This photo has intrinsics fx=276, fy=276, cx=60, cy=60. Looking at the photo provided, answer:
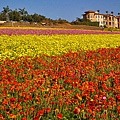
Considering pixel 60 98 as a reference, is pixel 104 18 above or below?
above

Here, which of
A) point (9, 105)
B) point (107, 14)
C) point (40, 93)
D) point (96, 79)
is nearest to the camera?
point (9, 105)

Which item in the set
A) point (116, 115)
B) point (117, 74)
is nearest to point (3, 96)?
point (116, 115)

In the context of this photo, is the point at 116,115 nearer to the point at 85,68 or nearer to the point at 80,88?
the point at 80,88

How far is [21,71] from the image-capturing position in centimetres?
518

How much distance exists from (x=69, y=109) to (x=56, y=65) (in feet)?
8.71

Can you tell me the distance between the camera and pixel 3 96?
3545 mm

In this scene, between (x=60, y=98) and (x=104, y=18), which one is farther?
(x=104, y=18)

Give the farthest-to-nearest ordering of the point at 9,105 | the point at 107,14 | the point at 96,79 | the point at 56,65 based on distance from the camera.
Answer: the point at 107,14
the point at 56,65
the point at 96,79
the point at 9,105

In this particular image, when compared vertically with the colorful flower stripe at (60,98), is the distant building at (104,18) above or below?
above

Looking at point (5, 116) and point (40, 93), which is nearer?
point (5, 116)

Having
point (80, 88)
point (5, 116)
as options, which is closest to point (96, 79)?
point (80, 88)

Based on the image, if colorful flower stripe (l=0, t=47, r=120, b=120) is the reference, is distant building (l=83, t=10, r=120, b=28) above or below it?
above

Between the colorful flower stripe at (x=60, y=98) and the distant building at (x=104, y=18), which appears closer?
the colorful flower stripe at (x=60, y=98)

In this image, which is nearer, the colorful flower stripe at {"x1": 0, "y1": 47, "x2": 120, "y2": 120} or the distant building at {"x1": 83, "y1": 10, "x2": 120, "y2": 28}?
the colorful flower stripe at {"x1": 0, "y1": 47, "x2": 120, "y2": 120}
